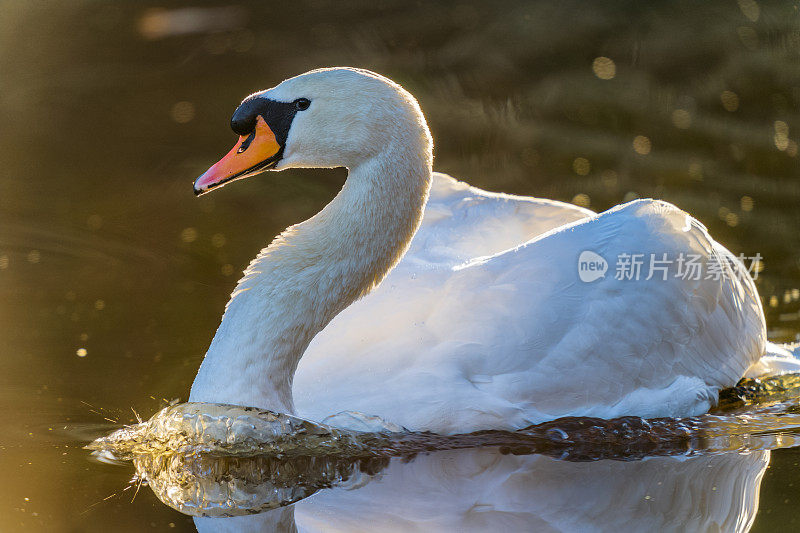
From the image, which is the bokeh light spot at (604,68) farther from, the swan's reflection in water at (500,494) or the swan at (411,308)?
the swan's reflection in water at (500,494)

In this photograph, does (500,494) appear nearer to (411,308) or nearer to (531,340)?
(531,340)

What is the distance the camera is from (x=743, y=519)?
396 centimetres

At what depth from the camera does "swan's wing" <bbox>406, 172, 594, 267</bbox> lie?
559cm

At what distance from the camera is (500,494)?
4176 mm

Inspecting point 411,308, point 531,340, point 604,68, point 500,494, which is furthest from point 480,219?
point 604,68

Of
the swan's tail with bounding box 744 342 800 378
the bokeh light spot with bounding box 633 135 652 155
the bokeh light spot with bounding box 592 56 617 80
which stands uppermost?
the swan's tail with bounding box 744 342 800 378

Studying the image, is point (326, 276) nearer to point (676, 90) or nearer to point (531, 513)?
point (531, 513)

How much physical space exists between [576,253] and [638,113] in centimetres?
463

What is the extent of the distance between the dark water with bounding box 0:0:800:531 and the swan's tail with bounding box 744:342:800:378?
1.29 ft

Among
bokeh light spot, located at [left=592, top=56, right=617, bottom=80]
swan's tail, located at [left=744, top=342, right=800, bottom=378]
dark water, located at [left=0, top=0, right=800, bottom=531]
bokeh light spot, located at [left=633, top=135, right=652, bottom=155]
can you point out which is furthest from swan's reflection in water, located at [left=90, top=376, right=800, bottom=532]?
bokeh light spot, located at [left=592, top=56, right=617, bottom=80]

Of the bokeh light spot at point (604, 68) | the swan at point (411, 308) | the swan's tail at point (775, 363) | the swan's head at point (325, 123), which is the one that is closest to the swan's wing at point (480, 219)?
the swan at point (411, 308)

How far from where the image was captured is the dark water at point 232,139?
213 inches

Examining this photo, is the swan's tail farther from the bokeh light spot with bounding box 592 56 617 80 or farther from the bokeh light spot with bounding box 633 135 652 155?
the bokeh light spot with bounding box 592 56 617 80

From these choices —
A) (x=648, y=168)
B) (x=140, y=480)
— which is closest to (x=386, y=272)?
(x=140, y=480)
